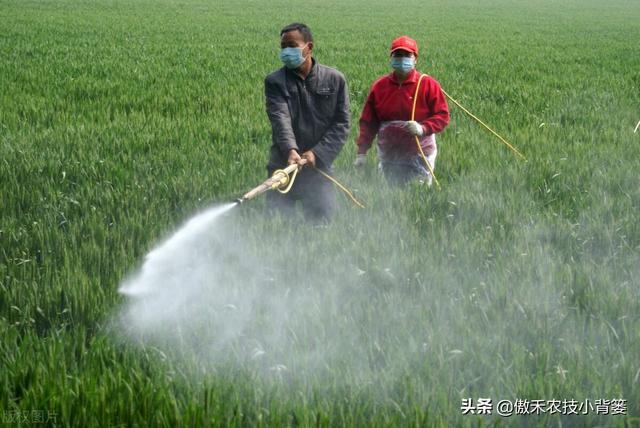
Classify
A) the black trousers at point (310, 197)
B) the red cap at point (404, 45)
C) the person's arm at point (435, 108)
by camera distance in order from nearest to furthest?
the black trousers at point (310, 197)
the red cap at point (404, 45)
the person's arm at point (435, 108)

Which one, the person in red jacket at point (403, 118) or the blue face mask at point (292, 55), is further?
the person in red jacket at point (403, 118)

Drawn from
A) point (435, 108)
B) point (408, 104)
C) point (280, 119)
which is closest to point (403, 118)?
point (408, 104)

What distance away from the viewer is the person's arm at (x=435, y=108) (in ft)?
15.9

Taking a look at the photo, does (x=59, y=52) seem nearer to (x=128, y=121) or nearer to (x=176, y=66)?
→ (x=176, y=66)

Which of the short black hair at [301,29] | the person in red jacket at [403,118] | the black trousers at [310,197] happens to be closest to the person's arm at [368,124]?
the person in red jacket at [403,118]

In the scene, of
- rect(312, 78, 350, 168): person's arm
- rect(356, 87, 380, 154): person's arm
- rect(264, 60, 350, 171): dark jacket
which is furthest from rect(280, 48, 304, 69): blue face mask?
rect(356, 87, 380, 154): person's arm

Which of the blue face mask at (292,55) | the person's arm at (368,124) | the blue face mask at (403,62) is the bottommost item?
the person's arm at (368,124)

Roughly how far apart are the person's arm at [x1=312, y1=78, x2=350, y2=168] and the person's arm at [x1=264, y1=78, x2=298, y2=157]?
6.1 inches

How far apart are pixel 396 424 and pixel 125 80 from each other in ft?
29.7

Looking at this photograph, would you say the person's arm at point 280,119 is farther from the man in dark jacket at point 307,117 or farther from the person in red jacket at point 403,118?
the person in red jacket at point 403,118

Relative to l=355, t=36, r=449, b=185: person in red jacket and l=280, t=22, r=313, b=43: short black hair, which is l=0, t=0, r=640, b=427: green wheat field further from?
l=280, t=22, r=313, b=43: short black hair

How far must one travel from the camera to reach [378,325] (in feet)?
9.49

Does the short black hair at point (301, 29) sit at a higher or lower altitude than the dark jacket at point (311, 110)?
higher

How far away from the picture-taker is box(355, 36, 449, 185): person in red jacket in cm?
477
